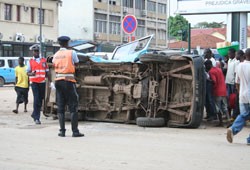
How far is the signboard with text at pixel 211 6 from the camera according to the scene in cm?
1551

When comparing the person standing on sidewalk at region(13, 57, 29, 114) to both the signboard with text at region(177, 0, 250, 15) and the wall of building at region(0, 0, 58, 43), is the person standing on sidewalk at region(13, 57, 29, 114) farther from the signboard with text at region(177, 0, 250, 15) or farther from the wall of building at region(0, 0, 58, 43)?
the wall of building at region(0, 0, 58, 43)

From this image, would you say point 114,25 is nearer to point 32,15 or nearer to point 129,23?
point 32,15

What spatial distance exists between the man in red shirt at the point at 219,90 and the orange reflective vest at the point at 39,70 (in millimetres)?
3768

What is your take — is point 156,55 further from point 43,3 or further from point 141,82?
point 43,3

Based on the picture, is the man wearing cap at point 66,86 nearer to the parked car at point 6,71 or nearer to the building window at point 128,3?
the parked car at point 6,71

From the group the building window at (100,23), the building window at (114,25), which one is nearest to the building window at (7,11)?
the building window at (100,23)

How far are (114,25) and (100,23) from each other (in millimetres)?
3216

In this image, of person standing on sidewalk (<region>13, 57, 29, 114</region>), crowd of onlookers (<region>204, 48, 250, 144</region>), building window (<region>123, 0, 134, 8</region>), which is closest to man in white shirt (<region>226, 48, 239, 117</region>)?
crowd of onlookers (<region>204, 48, 250, 144</region>)

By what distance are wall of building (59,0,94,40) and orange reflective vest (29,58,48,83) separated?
2030 inches

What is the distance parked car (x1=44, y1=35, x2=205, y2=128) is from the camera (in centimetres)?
1087

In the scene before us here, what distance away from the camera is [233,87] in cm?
1234

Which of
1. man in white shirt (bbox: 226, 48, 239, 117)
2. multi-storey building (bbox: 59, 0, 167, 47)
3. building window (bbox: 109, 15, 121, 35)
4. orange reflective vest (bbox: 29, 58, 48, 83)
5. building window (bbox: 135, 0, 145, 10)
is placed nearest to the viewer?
man in white shirt (bbox: 226, 48, 239, 117)

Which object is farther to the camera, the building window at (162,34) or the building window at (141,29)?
the building window at (162,34)

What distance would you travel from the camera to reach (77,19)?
65500 millimetres
